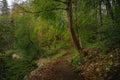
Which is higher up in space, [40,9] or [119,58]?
[40,9]

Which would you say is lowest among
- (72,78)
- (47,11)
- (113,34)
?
(72,78)

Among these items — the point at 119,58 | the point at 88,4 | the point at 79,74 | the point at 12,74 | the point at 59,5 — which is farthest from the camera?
the point at 59,5

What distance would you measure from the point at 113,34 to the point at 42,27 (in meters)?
18.2

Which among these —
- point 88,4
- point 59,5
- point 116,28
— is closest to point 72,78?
point 116,28

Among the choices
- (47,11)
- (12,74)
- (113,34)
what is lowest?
(12,74)

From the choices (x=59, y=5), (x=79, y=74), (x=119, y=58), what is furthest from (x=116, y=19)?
(x=59, y=5)

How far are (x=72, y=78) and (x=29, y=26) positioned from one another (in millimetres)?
18463

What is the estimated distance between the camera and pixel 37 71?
14.3m

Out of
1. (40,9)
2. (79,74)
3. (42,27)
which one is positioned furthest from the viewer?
(42,27)

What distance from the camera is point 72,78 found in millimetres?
12625

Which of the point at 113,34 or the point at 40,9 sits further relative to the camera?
the point at 40,9

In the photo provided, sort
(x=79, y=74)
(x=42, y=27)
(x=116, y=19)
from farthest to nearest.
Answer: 1. (x=42, y=27)
2. (x=79, y=74)
3. (x=116, y=19)

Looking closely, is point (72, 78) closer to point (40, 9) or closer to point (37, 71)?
point (37, 71)

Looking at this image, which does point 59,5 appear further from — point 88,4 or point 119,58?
point 119,58
